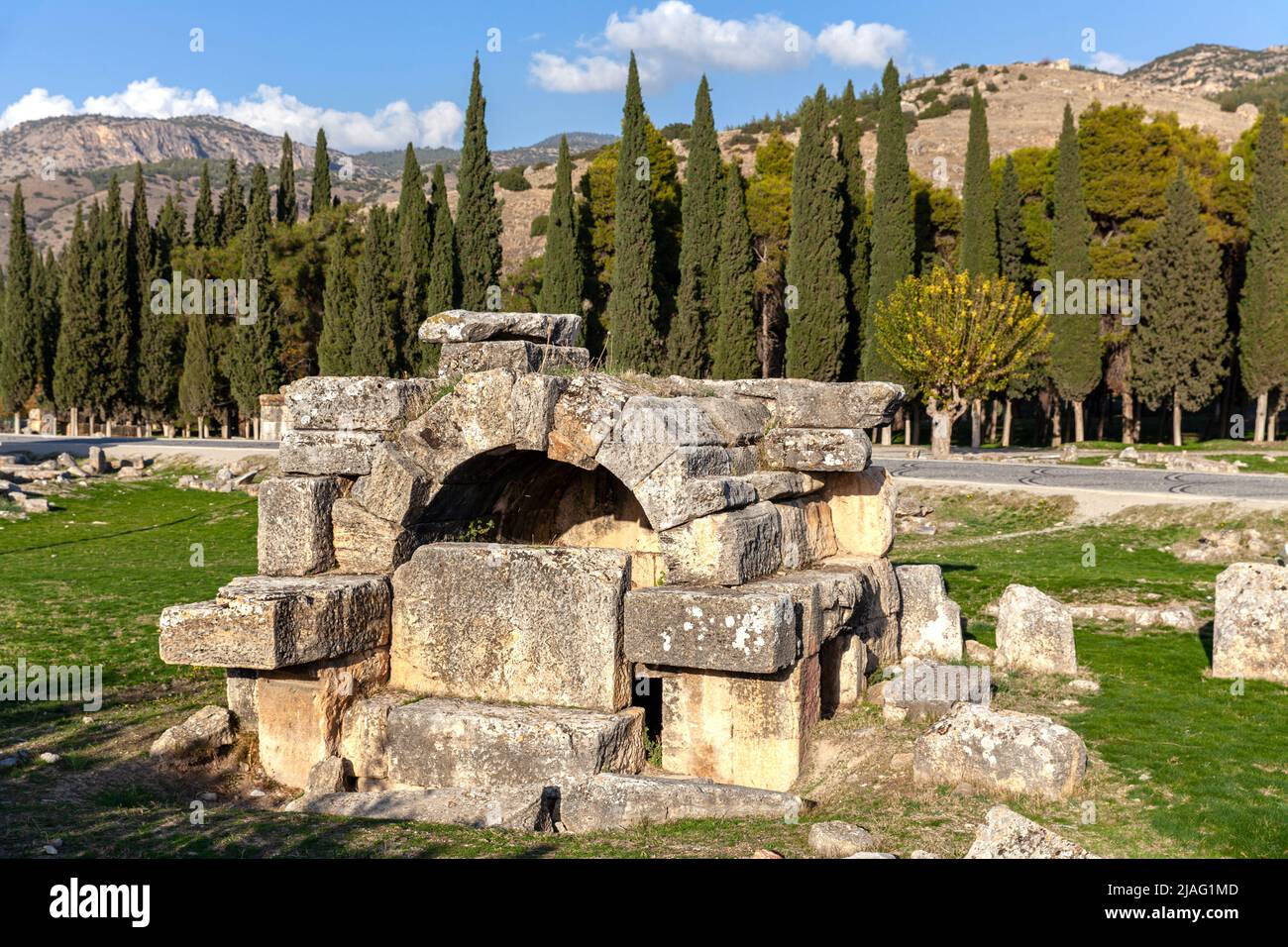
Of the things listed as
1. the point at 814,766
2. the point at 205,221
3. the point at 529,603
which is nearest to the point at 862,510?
the point at 814,766

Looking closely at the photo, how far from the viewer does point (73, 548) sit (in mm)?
19391

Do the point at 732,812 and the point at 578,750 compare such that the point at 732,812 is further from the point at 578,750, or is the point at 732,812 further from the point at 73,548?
the point at 73,548

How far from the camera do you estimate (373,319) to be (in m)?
41.0

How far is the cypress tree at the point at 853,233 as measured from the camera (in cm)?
3981

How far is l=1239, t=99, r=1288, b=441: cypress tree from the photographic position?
116 feet

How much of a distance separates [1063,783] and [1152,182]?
124ft

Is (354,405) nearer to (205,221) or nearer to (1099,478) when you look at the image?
(1099,478)

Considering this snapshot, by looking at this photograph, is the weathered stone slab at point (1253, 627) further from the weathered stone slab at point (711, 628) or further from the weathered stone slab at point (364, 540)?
the weathered stone slab at point (364, 540)

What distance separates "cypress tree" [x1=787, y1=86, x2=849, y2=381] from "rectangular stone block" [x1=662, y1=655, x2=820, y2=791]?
Answer: 99.0 ft

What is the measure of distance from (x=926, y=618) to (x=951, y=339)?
71.6 feet

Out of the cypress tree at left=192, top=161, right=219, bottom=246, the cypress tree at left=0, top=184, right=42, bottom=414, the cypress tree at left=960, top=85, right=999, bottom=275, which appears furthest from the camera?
the cypress tree at left=192, top=161, right=219, bottom=246

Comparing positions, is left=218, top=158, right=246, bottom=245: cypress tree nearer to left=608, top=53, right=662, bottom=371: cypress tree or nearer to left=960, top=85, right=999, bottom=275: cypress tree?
left=608, top=53, right=662, bottom=371: cypress tree

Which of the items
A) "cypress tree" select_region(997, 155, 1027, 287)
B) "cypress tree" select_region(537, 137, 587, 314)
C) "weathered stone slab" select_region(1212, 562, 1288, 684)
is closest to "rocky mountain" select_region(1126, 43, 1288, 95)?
"cypress tree" select_region(997, 155, 1027, 287)
